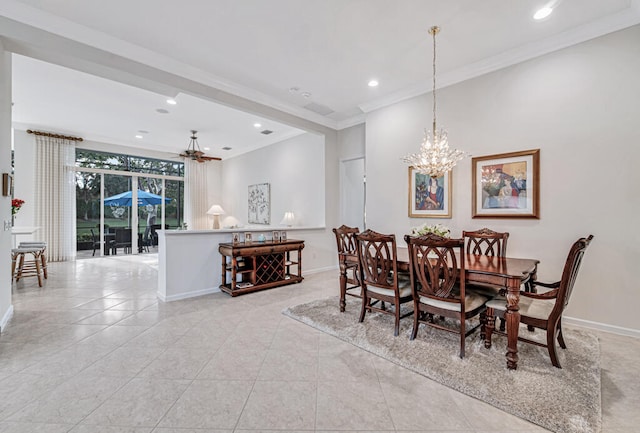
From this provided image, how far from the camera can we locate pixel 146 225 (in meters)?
8.47

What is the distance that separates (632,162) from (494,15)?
6.45 ft

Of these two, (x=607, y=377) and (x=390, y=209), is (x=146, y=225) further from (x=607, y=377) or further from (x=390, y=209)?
(x=607, y=377)

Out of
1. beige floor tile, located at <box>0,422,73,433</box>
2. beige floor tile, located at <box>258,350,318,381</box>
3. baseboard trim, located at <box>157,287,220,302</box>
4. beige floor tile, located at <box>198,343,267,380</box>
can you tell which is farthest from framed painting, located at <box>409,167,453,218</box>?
beige floor tile, located at <box>0,422,73,433</box>

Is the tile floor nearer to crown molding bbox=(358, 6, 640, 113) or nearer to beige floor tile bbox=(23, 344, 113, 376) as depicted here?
beige floor tile bbox=(23, 344, 113, 376)

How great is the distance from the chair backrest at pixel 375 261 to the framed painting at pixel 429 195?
164 cm

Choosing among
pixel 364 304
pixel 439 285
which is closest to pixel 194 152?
pixel 364 304

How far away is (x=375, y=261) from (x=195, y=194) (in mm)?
7477

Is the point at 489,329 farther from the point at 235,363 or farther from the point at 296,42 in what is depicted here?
the point at 296,42

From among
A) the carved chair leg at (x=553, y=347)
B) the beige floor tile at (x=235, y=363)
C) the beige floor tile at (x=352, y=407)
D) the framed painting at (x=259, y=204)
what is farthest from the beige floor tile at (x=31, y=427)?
the framed painting at (x=259, y=204)

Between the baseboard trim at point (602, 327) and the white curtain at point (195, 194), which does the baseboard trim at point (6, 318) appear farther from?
the baseboard trim at point (602, 327)

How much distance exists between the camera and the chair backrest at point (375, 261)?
9.02ft

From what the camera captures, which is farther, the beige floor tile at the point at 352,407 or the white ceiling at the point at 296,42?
the white ceiling at the point at 296,42

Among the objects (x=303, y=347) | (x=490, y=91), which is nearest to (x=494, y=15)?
(x=490, y=91)

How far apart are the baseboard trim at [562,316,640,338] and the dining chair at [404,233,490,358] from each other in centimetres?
134
